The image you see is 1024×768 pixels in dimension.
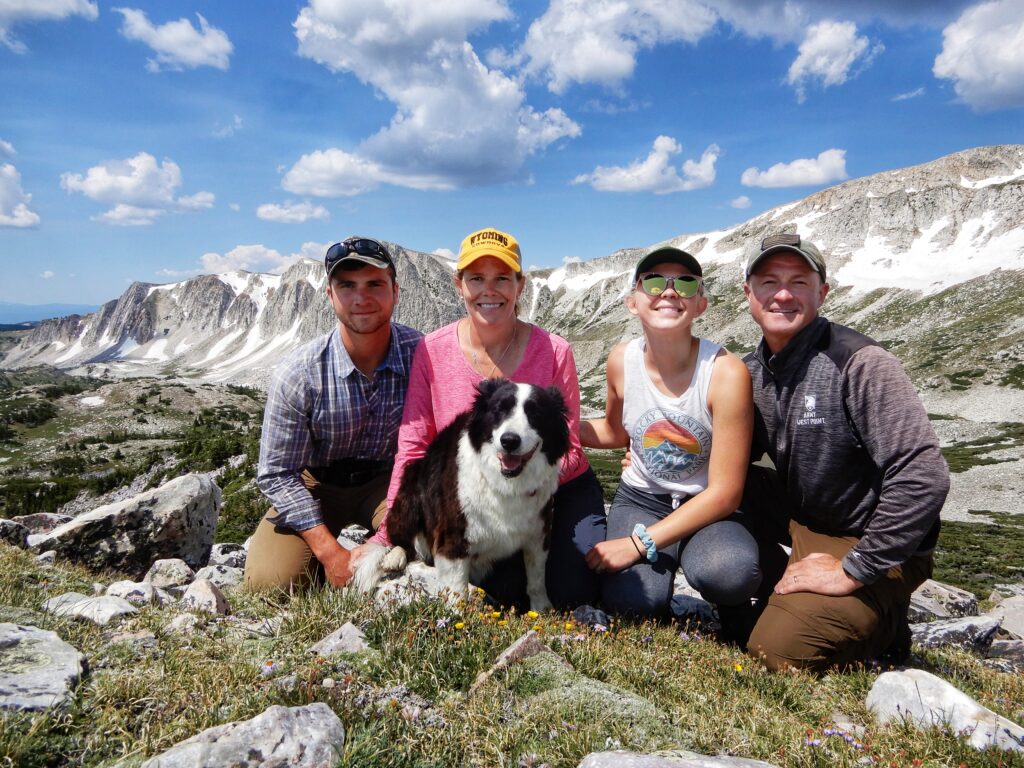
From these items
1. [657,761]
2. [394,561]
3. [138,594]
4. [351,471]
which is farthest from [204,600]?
[657,761]

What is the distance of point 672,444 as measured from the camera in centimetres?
A: 520

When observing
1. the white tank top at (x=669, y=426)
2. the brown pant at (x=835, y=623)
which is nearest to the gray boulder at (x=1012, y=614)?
the brown pant at (x=835, y=623)

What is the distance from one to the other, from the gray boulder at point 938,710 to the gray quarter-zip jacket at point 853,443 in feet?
3.13

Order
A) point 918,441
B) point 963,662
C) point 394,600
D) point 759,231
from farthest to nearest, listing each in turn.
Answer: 1. point 759,231
2. point 963,662
3. point 918,441
4. point 394,600

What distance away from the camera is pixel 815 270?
4.58 metres

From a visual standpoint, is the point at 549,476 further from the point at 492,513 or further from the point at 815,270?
the point at 815,270

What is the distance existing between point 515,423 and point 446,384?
121cm

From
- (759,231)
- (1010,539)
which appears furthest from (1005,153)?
(1010,539)

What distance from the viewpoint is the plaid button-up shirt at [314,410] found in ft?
18.4

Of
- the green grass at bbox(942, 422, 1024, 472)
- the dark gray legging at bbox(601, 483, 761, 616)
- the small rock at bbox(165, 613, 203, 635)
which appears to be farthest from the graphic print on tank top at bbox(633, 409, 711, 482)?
the green grass at bbox(942, 422, 1024, 472)

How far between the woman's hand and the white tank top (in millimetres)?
649

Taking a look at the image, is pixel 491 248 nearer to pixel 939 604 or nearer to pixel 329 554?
pixel 329 554

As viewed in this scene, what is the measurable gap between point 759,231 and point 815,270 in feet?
Result: 591

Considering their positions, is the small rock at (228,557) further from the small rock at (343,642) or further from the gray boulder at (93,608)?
the small rock at (343,642)
